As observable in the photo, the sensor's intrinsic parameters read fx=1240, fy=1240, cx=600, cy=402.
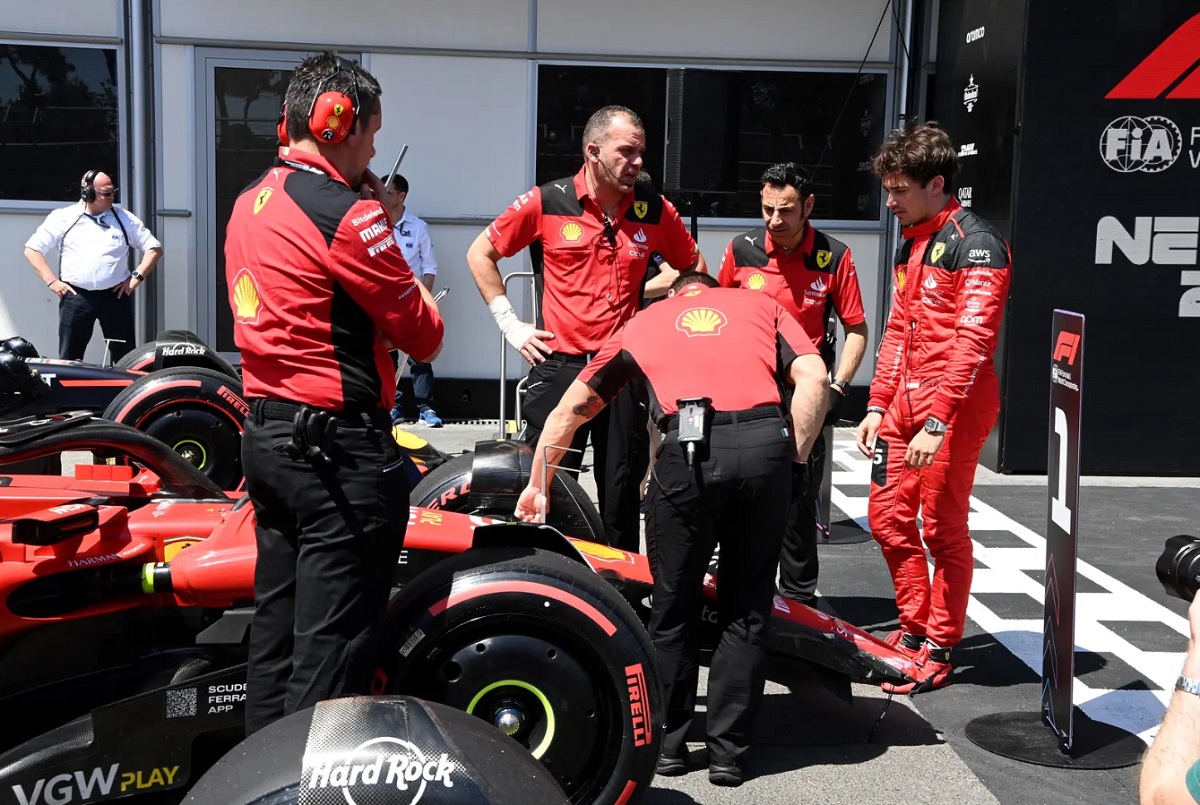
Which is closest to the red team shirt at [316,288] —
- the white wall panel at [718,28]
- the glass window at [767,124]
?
the glass window at [767,124]

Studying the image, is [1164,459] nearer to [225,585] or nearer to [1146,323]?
[1146,323]

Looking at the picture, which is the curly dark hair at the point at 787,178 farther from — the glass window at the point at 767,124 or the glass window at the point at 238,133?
the glass window at the point at 238,133

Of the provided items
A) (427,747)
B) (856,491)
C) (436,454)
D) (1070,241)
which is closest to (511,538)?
(427,747)

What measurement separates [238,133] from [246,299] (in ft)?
25.9

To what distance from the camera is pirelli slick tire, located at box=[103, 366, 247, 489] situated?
6.37 meters

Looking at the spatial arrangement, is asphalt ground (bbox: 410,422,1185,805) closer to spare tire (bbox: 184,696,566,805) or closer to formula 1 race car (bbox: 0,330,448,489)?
spare tire (bbox: 184,696,566,805)

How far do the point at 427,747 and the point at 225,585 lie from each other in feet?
5.05

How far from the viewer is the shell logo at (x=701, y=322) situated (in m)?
3.80

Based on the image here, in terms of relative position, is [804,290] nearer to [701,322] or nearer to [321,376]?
[701,322]

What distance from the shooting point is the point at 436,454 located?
6551mm

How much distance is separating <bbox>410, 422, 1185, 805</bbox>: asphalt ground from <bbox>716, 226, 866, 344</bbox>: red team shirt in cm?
135

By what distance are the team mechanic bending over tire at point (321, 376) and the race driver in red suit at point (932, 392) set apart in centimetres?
215

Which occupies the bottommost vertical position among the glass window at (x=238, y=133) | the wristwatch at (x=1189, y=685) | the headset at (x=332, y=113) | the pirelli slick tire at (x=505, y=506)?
the pirelli slick tire at (x=505, y=506)

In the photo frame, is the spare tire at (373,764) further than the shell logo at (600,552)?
No
